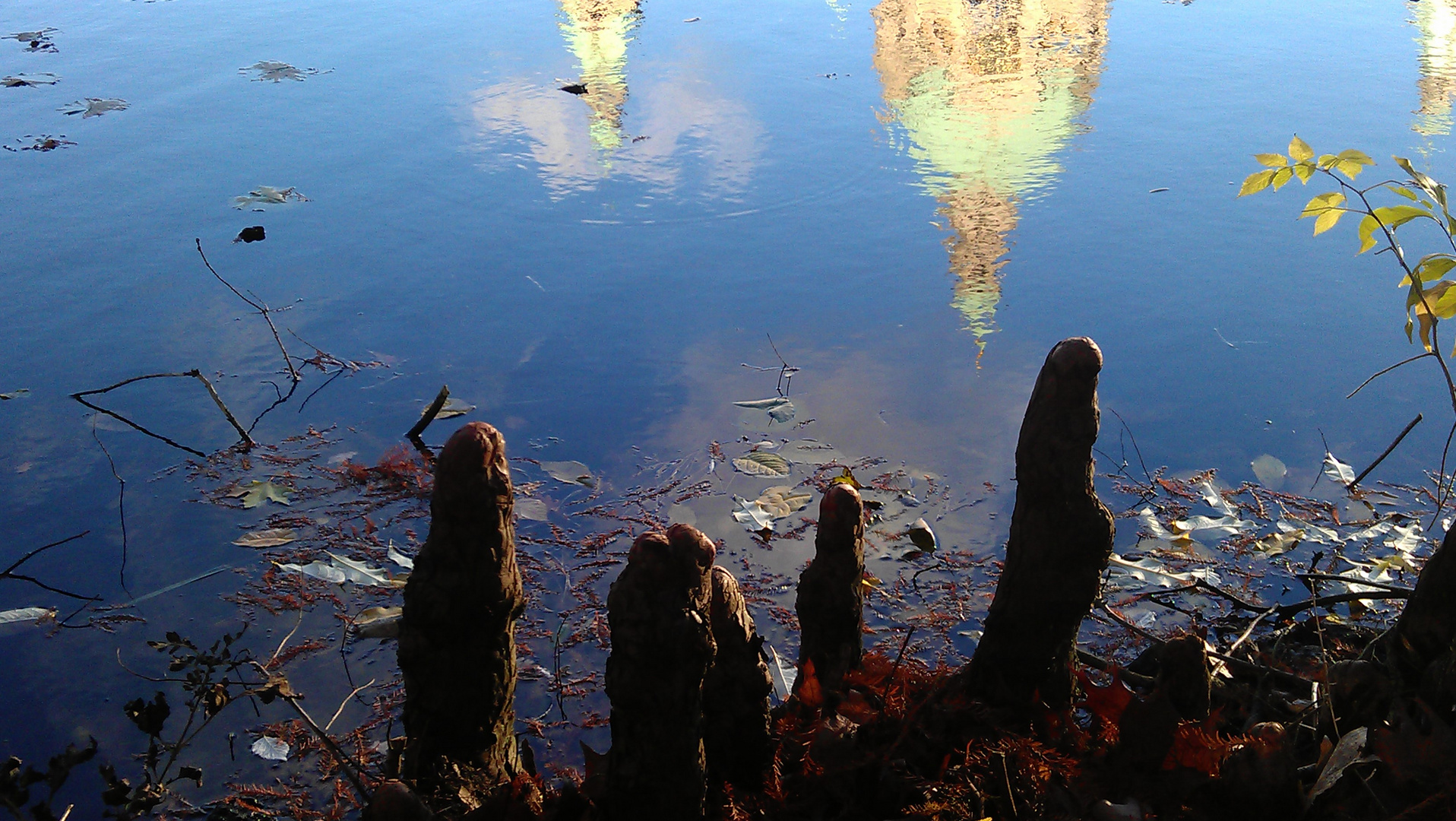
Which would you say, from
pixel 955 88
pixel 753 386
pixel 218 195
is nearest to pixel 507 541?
pixel 753 386

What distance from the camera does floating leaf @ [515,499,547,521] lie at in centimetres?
488

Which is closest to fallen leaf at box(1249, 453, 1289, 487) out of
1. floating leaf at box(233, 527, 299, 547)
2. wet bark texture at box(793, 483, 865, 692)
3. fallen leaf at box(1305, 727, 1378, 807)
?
fallen leaf at box(1305, 727, 1378, 807)

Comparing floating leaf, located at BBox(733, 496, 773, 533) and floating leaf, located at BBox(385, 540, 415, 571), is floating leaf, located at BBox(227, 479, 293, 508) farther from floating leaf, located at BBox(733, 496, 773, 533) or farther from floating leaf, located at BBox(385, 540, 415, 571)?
floating leaf, located at BBox(733, 496, 773, 533)

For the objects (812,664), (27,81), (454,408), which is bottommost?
(454,408)

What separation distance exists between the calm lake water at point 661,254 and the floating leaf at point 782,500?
271mm

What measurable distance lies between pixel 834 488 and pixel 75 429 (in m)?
4.42

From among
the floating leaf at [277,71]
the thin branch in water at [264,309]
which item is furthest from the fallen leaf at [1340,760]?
the floating leaf at [277,71]

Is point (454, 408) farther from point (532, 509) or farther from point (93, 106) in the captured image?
point (93, 106)

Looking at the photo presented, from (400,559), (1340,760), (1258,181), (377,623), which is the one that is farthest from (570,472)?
(1340,760)

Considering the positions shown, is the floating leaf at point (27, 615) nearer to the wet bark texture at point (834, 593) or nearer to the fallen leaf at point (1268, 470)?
the wet bark texture at point (834, 593)

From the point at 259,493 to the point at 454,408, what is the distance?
3.44 ft

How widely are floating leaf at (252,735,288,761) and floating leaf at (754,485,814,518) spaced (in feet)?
7.45

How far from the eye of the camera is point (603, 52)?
1155 centimetres

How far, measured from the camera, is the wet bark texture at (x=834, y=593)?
9.88 ft
